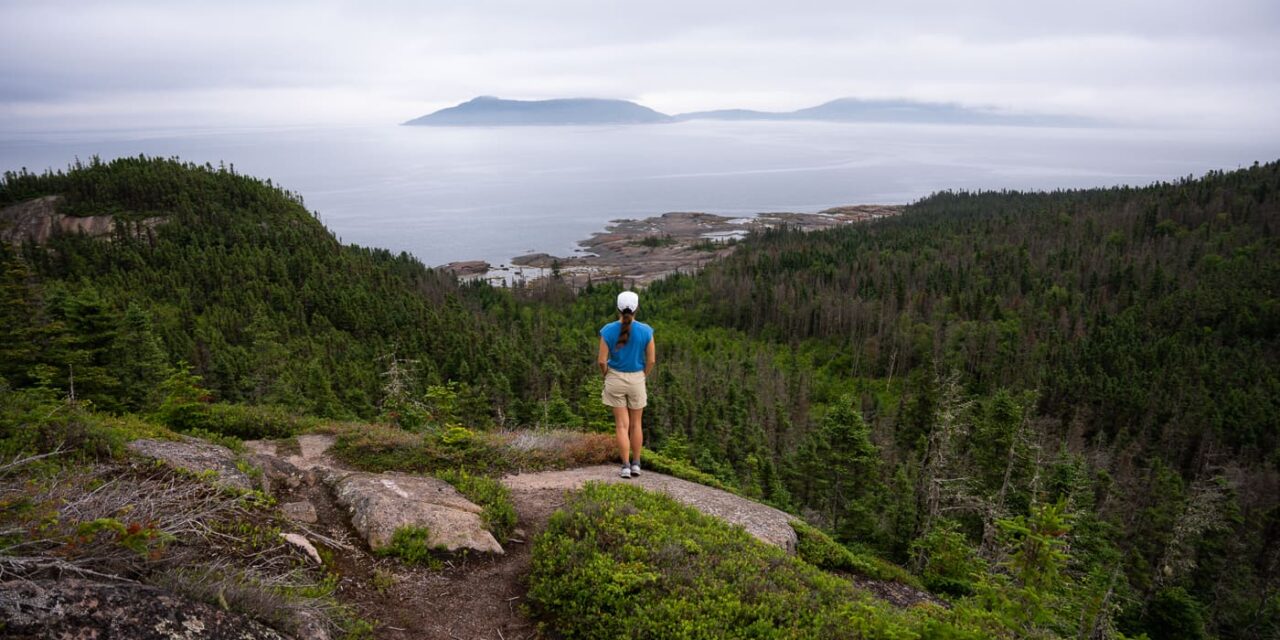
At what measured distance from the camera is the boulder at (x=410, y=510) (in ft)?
25.1

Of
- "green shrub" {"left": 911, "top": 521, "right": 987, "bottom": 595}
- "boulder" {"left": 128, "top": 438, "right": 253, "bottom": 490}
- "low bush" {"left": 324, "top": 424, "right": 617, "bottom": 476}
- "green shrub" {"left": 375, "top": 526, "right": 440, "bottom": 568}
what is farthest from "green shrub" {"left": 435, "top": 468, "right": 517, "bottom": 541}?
"green shrub" {"left": 911, "top": 521, "right": 987, "bottom": 595}

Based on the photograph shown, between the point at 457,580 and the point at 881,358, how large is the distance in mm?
88464

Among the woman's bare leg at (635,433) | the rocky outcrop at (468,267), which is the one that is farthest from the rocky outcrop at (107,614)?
the rocky outcrop at (468,267)

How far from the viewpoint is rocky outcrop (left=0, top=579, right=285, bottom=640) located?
3701 mm

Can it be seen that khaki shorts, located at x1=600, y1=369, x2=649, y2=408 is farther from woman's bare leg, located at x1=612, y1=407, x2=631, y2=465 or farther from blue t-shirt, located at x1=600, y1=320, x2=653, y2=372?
woman's bare leg, located at x1=612, y1=407, x2=631, y2=465

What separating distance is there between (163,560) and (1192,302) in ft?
362

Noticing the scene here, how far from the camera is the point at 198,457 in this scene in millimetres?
8680

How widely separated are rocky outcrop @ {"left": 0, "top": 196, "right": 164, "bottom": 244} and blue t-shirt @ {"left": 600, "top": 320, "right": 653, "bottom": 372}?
A: 11193 centimetres

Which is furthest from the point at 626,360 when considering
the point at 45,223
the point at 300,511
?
the point at 45,223

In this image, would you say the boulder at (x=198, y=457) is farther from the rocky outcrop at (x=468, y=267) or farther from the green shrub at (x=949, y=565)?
the rocky outcrop at (x=468, y=267)

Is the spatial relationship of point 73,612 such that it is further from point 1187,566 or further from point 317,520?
point 1187,566

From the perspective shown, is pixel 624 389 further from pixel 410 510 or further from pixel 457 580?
pixel 457 580

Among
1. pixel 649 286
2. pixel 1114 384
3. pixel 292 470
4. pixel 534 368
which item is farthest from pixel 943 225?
pixel 292 470

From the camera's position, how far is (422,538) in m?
7.50
